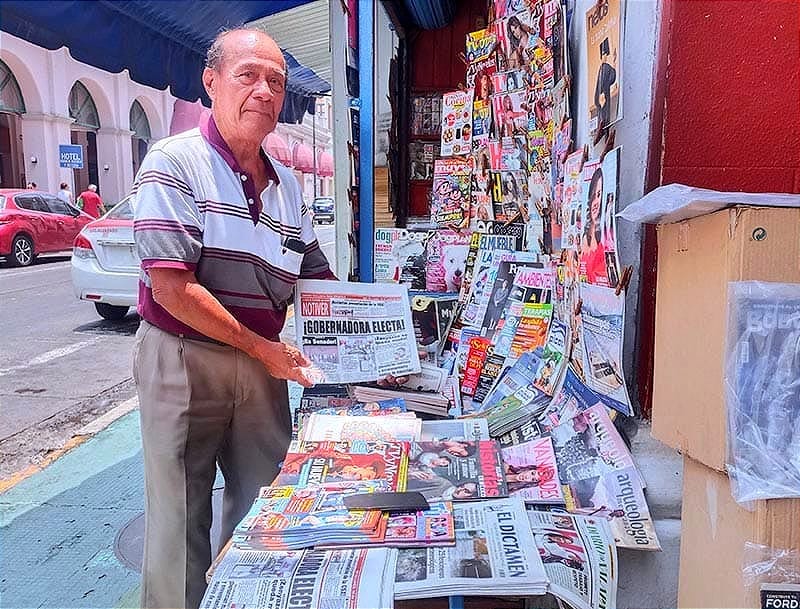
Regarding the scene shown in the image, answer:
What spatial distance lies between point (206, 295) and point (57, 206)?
11.9 m

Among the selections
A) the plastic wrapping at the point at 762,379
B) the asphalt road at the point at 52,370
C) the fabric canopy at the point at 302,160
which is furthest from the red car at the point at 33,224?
the plastic wrapping at the point at 762,379

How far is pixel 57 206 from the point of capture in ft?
38.0

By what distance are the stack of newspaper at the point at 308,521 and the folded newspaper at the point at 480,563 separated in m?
0.12

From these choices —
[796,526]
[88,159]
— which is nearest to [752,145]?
[796,526]

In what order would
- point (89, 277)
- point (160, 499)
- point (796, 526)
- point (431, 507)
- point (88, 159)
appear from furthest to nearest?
point (88, 159) < point (89, 277) < point (160, 499) < point (431, 507) < point (796, 526)

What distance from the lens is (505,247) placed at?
307cm

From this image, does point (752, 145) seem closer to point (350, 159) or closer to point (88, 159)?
point (350, 159)

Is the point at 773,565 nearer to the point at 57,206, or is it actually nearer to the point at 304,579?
the point at 304,579

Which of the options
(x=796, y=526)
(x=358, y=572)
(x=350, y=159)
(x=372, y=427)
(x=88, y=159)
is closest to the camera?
(x=796, y=526)

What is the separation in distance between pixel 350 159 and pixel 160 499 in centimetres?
185

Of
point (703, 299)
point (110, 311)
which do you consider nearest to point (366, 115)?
point (703, 299)

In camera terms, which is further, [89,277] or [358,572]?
[89,277]

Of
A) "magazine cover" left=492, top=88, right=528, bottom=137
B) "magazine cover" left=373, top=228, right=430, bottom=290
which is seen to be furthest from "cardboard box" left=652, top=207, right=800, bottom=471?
"magazine cover" left=373, top=228, right=430, bottom=290

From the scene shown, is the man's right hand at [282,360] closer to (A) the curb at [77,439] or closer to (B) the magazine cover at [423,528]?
(B) the magazine cover at [423,528]
